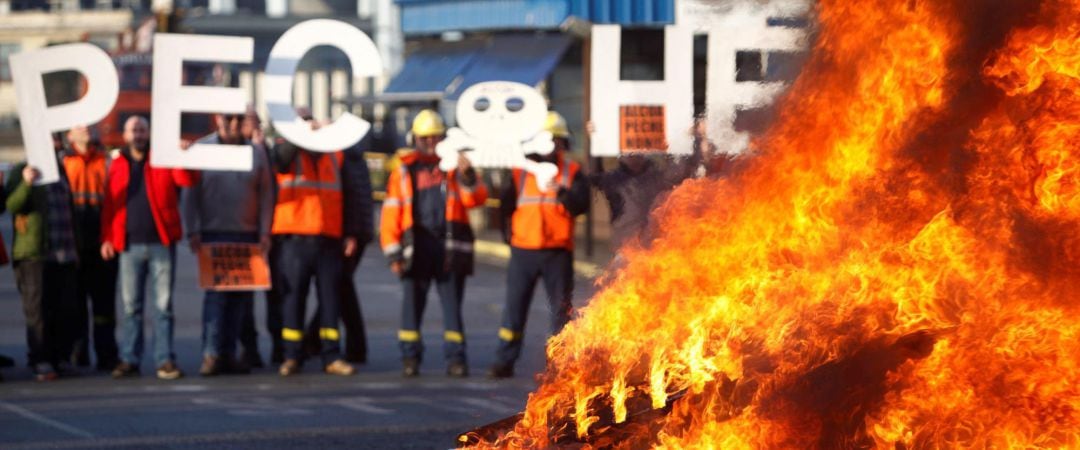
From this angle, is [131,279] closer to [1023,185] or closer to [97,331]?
[97,331]

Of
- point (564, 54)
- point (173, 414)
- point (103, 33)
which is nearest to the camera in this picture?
point (173, 414)

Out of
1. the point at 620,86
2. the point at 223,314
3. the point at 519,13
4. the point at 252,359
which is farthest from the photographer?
the point at 519,13

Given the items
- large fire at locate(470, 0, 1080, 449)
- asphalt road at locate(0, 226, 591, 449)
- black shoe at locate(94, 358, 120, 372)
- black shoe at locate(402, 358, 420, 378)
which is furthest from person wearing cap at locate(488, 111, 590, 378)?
large fire at locate(470, 0, 1080, 449)

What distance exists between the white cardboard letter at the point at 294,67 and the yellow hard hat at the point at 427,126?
399 millimetres

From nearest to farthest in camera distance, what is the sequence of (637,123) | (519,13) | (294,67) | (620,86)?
(294,67) < (637,123) < (620,86) < (519,13)

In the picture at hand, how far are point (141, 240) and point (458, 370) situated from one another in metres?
2.25

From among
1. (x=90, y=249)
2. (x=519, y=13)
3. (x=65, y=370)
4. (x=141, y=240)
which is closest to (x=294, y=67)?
(x=141, y=240)

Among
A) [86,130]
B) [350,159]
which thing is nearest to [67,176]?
[86,130]

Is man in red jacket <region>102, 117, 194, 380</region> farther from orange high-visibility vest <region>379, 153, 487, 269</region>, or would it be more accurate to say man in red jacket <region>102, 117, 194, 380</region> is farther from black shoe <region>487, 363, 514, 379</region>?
black shoe <region>487, 363, 514, 379</region>

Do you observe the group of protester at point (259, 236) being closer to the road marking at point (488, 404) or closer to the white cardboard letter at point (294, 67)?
the white cardboard letter at point (294, 67)

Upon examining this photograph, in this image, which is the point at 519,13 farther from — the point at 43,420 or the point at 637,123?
the point at 43,420

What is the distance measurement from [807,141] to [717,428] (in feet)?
3.67

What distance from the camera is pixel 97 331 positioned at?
1268 cm

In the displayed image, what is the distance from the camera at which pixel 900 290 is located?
558 centimetres
